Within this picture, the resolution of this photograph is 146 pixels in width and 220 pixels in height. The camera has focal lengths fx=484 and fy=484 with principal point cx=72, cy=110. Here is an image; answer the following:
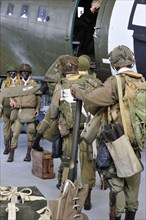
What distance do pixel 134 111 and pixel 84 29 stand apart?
7599 mm

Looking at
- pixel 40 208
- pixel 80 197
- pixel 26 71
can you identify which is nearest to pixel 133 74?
pixel 80 197

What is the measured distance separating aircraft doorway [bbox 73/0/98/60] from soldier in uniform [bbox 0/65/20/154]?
3.41 m

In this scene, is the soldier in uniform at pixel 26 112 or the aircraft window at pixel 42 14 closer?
the soldier in uniform at pixel 26 112

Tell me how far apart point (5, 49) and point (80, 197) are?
27.8 ft

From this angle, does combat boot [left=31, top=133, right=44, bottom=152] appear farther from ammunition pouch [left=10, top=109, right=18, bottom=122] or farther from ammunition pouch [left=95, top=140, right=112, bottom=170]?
ammunition pouch [left=95, top=140, right=112, bottom=170]

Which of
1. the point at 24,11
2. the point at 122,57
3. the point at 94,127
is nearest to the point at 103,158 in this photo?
the point at 94,127

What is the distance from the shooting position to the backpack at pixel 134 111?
4.05 m

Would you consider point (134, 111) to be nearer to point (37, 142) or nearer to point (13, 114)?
point (37, 142)

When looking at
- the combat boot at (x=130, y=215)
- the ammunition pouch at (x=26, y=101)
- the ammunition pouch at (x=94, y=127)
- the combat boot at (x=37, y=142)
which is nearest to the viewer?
the ammunition pouch at (x=94, y=127)

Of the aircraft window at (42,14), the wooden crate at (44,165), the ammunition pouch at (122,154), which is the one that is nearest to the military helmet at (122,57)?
the ammunition pouch at (122,154)

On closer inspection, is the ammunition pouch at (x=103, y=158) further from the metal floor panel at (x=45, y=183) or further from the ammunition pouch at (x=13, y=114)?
the ammunition pouch at (x=13, y=114)

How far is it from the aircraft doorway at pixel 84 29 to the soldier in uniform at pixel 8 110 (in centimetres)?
341

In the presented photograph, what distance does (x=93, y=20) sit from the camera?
1145 centimetres

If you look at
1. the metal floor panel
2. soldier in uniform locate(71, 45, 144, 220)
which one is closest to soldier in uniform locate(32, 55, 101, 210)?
the metal floor panel
